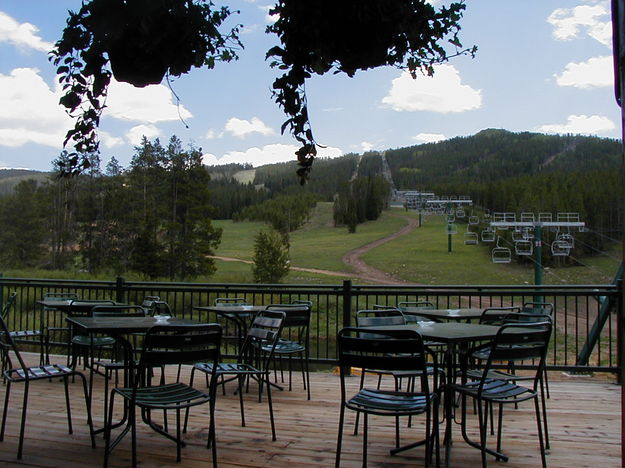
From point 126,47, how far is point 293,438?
287 centimetres

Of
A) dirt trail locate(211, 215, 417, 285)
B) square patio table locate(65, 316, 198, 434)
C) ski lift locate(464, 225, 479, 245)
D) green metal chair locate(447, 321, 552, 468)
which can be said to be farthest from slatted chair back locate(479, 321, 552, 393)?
ski lift locate(464, 225, 479, 245)

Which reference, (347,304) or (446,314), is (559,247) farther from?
(446,314)

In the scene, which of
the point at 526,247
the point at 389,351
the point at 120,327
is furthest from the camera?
the point at 526,247

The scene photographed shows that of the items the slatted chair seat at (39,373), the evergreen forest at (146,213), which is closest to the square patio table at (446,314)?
the slatted chair seat at (39,373)

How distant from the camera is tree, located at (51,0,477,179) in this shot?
65.1 inches

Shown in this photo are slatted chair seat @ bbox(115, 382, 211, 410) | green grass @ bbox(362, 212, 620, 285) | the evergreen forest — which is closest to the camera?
slatted chair seat @ bbox(115, 382, 211, 410)

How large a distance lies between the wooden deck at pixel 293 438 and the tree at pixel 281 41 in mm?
2099

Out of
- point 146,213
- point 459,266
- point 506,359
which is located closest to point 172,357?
point 506,359

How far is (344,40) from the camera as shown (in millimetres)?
1741

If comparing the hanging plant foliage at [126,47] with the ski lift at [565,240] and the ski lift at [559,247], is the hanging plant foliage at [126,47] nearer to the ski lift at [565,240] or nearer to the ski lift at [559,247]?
the ski lift at [559,247]

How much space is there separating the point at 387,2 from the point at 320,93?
0.44 metres

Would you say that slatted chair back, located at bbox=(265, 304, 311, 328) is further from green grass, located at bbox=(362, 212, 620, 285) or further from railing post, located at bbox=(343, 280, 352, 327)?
green grass, located at bbox=(362, 212, 620, 285)

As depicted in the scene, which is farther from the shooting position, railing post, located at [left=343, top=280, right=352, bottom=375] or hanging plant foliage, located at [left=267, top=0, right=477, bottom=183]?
railing post, located at [left=343, top=280, right=352, bottom=375]

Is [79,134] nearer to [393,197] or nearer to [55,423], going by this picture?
[55,423]
